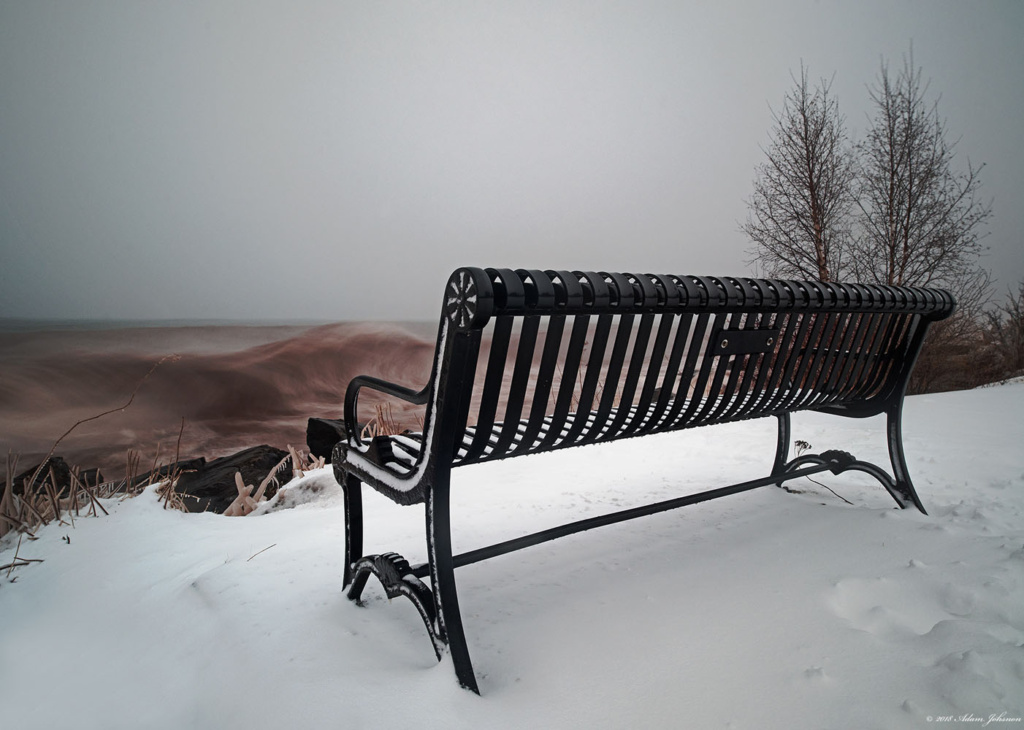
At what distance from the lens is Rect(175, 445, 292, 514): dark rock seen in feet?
11.4

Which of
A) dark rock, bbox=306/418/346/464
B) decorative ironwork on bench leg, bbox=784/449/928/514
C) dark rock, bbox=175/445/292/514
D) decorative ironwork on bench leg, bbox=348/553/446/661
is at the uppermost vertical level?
decorative ironwork on bench leg, bbox=784/449/928/514

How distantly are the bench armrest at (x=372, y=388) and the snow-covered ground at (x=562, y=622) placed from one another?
502mm

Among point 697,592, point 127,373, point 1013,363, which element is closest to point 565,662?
point 697,592

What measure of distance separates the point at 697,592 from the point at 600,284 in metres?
0.94

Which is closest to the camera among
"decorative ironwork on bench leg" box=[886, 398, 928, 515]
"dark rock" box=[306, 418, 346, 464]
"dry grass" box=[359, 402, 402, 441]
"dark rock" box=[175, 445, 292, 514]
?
"decorative ironwork on bench leg" box=[886, 398, 928, 515]

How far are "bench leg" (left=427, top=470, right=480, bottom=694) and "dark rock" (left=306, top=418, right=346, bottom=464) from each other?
3.44 meters

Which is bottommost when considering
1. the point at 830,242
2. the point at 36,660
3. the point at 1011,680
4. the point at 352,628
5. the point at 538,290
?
the point at 36,660

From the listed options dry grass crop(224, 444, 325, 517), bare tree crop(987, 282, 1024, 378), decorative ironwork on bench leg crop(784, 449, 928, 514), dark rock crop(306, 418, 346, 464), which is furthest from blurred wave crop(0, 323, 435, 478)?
bare tree crop(987, 282, 1024, 378)

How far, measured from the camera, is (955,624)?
4.23 feet

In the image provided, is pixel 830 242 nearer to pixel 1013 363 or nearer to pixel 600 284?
pixel 1013 363

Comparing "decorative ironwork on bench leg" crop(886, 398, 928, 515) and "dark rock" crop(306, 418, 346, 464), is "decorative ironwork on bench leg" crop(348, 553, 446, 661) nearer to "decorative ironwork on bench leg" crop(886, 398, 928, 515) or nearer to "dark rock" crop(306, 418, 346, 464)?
"decorative ironwork on bench leg" crop(886, 398, 928, 515)

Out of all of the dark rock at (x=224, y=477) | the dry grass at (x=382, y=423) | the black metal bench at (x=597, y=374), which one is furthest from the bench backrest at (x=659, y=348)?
the dark rock at (x=224, y=477)

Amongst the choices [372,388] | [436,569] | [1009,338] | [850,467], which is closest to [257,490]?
[372,388]

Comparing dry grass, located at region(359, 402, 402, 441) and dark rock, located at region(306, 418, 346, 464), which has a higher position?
dry grass, located at region(359, 402, 402, 441)
